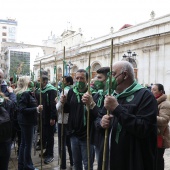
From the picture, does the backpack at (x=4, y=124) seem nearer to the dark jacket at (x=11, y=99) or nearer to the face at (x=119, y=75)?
the dark jacket at (x=11, y=99)

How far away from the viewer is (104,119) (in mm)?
2180

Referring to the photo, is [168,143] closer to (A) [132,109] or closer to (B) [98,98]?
(B) [98,98]

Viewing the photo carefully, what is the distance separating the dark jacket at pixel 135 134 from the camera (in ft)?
6.81

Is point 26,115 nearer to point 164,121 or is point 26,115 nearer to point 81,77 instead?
point 81,77

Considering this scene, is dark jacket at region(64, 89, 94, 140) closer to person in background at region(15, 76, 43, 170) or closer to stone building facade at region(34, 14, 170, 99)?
person in background at region(15, 76, 43, 170)

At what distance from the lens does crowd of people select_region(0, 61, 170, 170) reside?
2.14 metres

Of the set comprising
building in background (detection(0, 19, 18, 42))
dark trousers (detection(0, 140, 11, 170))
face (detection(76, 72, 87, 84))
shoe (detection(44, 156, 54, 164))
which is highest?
building in background (detection(0, 19, 18, 42))

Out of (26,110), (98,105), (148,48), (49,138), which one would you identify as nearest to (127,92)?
(98,105)

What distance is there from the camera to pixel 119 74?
2.34m

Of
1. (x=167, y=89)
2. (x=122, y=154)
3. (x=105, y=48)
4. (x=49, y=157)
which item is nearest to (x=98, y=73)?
(x=122, y=154)

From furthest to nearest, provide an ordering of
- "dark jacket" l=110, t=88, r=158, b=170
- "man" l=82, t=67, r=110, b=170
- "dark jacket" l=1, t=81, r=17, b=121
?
"dark jacket" l=1, t=81, r=17, b=121 < "man" l=82, t=67, r=110, b=170 < "dark jacket" l=110, t=88, r=158, b=170

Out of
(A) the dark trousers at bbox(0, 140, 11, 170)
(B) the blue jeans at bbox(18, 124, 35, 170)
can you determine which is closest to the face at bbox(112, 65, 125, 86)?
(A) the dark trousers at bbox(0, 140, 11, 170)

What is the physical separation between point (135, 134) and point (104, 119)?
13.0 inches

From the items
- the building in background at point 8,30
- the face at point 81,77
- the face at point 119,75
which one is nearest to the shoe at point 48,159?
the face at point 81,77
